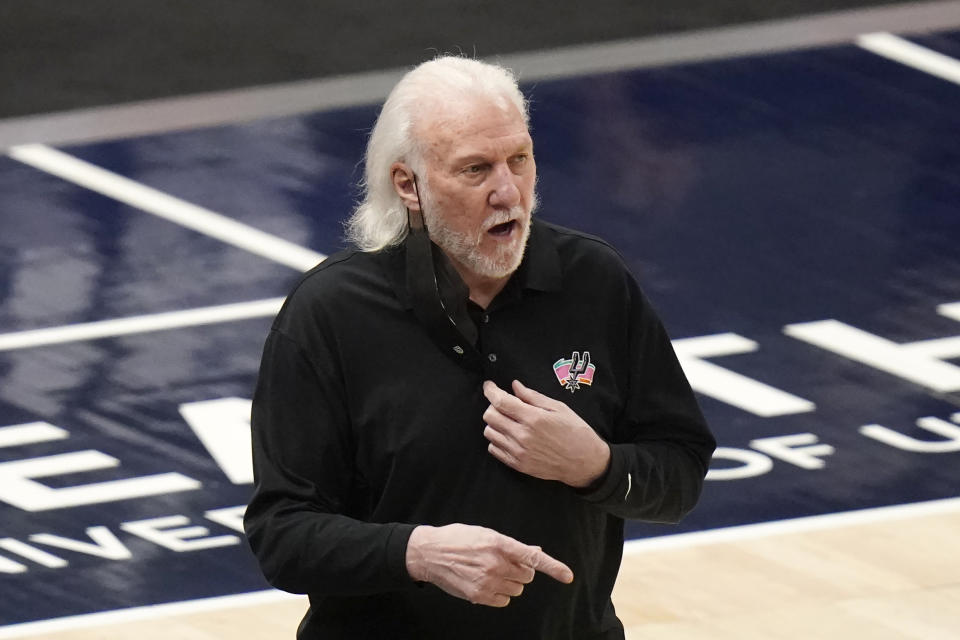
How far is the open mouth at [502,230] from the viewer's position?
2047 millimetres

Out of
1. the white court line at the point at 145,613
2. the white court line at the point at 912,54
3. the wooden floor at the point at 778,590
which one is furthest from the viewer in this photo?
the white court line at the point at 912,54

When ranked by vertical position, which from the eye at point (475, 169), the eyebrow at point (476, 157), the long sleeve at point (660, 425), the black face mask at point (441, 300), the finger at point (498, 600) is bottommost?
the finger at point (498, 600)

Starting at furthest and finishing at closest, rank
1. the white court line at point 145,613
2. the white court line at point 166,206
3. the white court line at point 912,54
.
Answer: the white court line at point 912,54
the white court line at point 166,206
the white court line at point 145,613

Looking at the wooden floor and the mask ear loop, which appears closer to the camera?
the mask ear loop

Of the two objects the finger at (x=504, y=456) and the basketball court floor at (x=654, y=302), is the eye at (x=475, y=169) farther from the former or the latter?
the basketball court floor at (x=654, y=302)

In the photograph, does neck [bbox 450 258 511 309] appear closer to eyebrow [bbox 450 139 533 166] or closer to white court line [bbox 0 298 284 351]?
eyebrow [bbox 450 139 533 166]

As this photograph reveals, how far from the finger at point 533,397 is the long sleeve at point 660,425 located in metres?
0.13

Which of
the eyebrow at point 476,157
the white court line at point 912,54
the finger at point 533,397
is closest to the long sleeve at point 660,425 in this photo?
the finger at point 533,397

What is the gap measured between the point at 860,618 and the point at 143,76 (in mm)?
3419

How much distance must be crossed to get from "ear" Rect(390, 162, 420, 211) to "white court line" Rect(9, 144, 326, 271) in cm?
261

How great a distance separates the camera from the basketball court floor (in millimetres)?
3846

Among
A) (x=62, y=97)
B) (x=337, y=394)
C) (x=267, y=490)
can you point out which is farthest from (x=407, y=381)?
(x=62, y=97)

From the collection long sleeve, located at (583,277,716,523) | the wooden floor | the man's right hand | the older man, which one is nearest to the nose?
the older man

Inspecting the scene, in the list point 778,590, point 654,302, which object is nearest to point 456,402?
point 778,590
